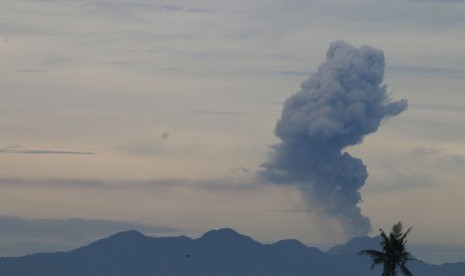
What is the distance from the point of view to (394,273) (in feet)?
314

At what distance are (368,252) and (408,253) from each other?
3.10 meters

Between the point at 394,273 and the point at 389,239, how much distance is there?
2.66m

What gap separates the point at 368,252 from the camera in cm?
9569

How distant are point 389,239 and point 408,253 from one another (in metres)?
1.77

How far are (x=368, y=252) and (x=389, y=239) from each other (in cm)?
222

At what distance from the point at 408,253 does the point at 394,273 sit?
1.87m

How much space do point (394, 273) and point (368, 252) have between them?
251cm

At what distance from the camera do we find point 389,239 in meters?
A: 96.8

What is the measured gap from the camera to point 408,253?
3789 inches
